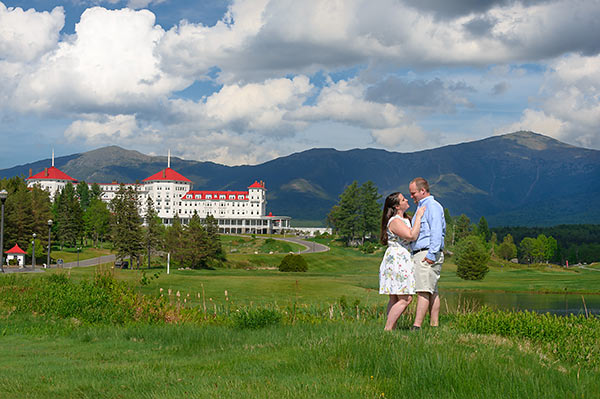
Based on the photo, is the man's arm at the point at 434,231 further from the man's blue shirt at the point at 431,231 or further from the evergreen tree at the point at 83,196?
the evergreen tree at the point at 83,196

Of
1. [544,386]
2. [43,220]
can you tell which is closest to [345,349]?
[544,386]

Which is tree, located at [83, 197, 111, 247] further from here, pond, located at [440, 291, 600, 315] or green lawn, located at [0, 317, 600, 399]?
green lawn, located at [0, 317, 600, 399]

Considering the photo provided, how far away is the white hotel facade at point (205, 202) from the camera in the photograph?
518 ft

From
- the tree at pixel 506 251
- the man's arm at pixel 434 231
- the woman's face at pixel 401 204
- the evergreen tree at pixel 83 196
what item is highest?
the evergreen tree at pixel 83 196

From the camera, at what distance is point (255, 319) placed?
11.4m

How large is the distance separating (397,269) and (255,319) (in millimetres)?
3205

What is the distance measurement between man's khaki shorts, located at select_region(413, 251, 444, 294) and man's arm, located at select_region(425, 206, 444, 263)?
14 cm

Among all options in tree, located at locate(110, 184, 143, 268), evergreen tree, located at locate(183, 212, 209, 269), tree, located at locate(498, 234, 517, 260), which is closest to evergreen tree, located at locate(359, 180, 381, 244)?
tree, located at locate(498, 234, 517, 260)

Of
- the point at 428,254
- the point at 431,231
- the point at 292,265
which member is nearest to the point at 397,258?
the point at 428,254

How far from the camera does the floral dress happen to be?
31.7 ft

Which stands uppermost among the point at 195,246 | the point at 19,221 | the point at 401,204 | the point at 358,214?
the point at 358,214

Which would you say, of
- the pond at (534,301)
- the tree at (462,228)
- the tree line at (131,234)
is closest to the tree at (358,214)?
the tree at (462,228)

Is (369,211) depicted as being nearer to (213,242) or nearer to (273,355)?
(213,242)

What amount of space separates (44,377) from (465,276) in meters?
59.6
